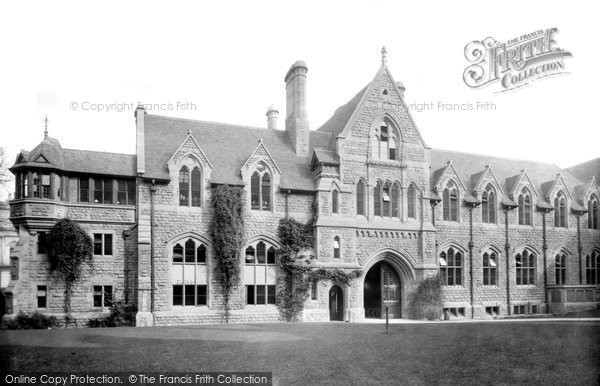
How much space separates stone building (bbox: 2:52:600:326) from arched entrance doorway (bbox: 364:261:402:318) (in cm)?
9

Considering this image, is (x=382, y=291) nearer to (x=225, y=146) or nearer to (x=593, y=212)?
(x=225, y=146)

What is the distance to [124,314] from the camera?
24.4 metres

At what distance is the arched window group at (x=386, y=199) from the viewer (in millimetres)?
29734

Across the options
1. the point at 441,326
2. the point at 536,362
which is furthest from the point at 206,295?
the point at 536,362

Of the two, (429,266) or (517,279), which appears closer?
(429,266)

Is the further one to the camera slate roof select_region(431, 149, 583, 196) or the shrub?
slate roof select_region(431, 149, 583, 196)

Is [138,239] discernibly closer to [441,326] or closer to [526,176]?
[441,326]

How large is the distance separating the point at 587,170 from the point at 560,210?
21.9 ft

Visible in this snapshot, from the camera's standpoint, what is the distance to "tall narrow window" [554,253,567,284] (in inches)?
1405

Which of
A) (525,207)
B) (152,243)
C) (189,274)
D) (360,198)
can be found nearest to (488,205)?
(525,207)

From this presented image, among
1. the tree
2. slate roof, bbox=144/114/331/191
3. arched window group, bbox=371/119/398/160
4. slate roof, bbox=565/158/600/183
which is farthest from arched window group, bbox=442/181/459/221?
the tree

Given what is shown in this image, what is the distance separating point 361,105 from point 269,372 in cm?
1984

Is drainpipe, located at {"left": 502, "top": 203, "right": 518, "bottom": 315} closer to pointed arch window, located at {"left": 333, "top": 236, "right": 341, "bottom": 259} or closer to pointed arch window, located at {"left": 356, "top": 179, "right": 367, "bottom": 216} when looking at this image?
pointed arch window, located at {"left": 356, "top": 179, "right": 367, "bottom": 216}

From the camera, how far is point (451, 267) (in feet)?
105
